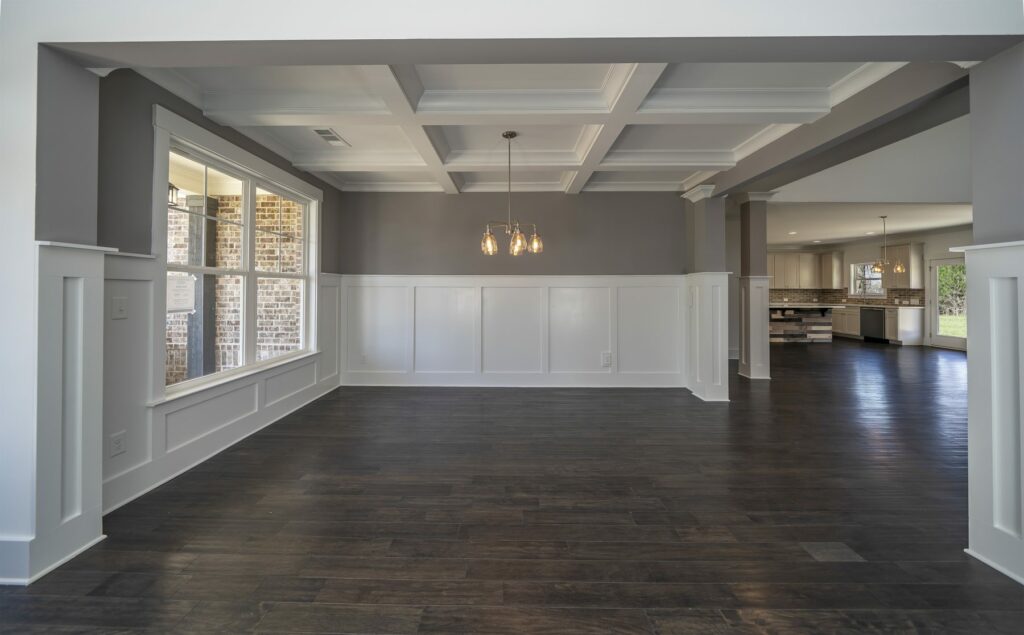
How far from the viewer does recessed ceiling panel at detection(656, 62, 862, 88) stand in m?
2.65

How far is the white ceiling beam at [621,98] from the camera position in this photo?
249 centimetres

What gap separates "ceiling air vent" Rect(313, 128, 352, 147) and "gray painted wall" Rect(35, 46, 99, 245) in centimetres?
176

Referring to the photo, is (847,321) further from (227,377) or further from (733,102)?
(227,377)

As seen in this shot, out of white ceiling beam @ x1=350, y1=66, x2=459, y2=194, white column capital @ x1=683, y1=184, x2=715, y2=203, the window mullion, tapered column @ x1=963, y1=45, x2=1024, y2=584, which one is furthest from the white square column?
the window mullion

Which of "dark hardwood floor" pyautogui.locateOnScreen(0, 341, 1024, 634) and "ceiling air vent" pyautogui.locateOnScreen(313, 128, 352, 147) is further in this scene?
"ceiling air vent" pyautogui.locateOnScreen(313, 128, 352, 147)

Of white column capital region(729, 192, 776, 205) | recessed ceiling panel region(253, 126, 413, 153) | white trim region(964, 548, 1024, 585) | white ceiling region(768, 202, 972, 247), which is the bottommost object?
white trim region(964, 548, 1024, 585)

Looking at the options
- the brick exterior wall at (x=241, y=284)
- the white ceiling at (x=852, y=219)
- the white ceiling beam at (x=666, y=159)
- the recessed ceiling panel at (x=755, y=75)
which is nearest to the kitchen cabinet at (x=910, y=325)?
the white ceiling at (x=852, y=219)

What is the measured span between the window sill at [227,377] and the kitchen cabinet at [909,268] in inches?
447

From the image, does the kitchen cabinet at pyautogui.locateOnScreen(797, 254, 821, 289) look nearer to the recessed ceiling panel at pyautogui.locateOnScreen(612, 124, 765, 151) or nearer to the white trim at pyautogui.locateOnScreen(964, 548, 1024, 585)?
the recessed ceiling panel at pyautogui.locateOnScreen(612, 124, 765, 151)

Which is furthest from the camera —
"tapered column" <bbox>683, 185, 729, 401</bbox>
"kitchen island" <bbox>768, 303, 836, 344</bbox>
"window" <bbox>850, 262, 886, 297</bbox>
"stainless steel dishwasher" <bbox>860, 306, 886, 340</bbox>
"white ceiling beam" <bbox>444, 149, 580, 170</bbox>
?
"window" <bbox>850, 262, 886, 297</bbox>

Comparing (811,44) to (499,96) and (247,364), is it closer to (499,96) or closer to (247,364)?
(499,96)

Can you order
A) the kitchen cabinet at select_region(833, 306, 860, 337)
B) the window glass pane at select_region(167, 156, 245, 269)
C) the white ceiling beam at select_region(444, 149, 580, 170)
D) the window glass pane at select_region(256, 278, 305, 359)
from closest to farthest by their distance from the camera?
the window glass pane at select_region(167, 156, 245, 269)
the window glass pane at select_region(256, 278, 305, 359)
the white ceiling beam at select_region(444, 149, 580, 170)
the kitchen cabinet at select_region(833, 306, 860, 337)

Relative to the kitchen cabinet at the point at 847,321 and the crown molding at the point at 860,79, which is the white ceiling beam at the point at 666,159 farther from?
the kitchen cabinet at the point at 847,321

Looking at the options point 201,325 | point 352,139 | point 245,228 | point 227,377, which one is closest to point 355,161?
point 352,139
